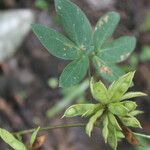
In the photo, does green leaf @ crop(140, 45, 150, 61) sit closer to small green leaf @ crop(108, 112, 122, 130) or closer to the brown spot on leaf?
the brown spot on leaf

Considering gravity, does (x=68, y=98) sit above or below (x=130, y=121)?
below

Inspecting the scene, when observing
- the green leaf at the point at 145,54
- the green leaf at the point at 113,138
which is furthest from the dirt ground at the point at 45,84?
the green leaf at the point at 113,138

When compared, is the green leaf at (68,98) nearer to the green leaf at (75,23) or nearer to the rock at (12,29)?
the rock at (12,29)

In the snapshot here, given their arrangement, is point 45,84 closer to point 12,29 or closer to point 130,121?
point 12,29

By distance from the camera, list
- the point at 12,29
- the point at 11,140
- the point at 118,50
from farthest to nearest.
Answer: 1. the point at 12,29
2. the point at 118,50
3. the point at 11,140

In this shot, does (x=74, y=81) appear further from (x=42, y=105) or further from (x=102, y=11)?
(x=102, y=11)

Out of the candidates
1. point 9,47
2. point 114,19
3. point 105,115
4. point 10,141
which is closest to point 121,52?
point 114,19

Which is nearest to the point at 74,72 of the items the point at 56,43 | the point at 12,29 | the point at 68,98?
the point at 56,43
